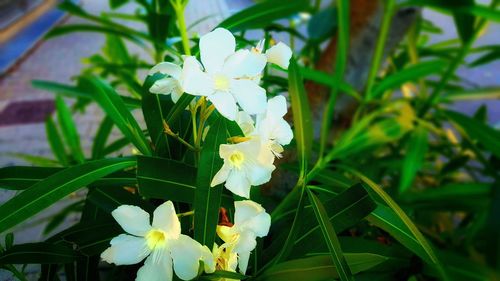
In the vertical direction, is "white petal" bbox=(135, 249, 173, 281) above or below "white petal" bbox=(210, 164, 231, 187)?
below

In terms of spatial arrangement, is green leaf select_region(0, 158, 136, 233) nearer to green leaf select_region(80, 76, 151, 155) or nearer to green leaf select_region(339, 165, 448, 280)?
green leaf select_region(80, 76, 151, 155)

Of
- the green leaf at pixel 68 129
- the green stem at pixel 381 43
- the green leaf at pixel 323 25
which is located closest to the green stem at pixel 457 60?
the green stem at pixel 381 43

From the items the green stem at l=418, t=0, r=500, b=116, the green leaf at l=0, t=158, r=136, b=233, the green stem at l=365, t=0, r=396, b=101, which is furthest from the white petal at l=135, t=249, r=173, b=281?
the green stem at l=418, t=0, r=500, b=116

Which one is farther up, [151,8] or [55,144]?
[151,8]

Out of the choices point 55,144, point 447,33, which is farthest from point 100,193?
point 447,33

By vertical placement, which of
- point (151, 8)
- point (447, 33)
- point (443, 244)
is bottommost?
point (443, 244)

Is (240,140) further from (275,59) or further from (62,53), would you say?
(62,53)

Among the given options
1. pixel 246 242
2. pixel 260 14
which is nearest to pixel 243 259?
pixel 246 242

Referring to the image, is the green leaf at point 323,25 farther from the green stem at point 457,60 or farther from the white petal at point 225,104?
the white petal at point 225,104
